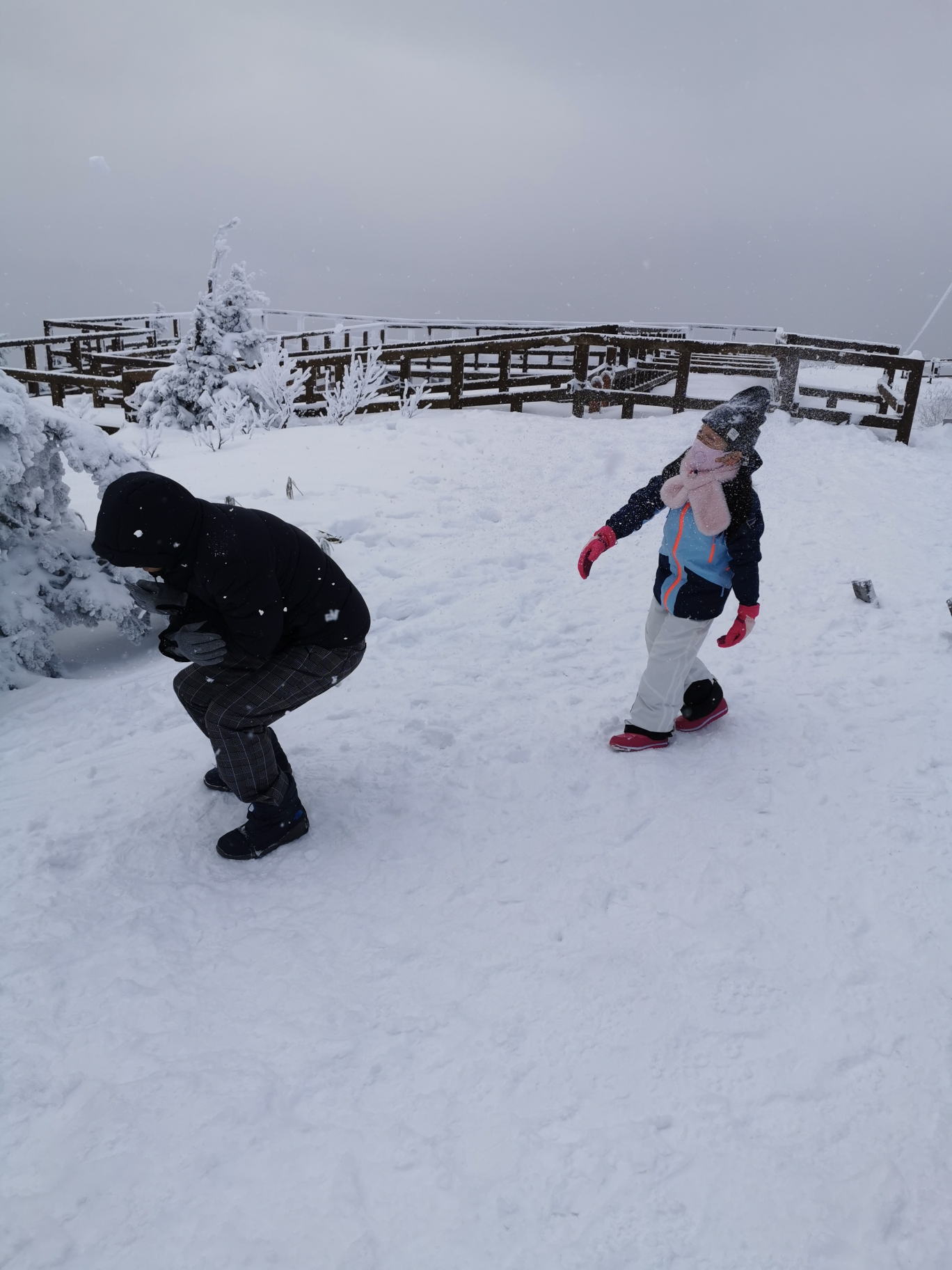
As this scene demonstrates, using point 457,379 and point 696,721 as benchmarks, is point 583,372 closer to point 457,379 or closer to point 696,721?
point 457,379

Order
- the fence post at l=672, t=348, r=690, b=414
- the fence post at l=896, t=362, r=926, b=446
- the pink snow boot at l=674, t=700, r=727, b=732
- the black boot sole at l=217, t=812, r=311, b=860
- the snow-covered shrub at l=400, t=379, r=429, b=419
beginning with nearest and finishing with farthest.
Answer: the black boot sole at l=217, t=812, r=311, b=860 < the pink snow boot at l=674, t=700, r=727, b=732 < the fence post at l=896, t=362, r=926, b=446 < the snow-covered shrub at l=400, t=379, r=429, b=419 < the fence post at l=672, t=348, r=690, b=414

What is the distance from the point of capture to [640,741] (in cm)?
399

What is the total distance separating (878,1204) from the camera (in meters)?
1.97

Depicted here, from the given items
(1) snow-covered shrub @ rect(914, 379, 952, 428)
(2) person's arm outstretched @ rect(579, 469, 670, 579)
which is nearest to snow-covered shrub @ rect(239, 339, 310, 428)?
(2) person's arm outstretched @ rect(579, 469, 670, 579)

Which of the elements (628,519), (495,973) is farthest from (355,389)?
(495,973)

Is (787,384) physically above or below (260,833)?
above

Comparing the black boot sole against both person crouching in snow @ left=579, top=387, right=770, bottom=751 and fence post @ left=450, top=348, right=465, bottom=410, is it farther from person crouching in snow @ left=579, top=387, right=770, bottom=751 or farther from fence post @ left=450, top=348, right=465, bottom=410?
fence post @ left=450, top=348, right=465, bottom=410

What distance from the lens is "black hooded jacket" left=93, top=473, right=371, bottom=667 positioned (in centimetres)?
261

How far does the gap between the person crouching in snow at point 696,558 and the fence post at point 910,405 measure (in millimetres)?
9401

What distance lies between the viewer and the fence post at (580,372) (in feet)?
44.5

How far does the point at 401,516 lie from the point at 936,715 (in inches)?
190

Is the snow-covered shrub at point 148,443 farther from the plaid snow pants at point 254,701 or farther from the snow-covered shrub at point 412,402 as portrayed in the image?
the plaid snow pants at point 254,701

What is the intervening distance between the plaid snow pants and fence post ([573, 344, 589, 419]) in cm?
1127

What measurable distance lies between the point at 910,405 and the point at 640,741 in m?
9.89
